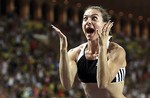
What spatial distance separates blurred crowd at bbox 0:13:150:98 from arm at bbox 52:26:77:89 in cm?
638

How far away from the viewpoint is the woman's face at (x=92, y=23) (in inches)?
151

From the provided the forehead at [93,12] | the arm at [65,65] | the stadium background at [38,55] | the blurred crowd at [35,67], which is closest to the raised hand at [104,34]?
the forehead at [93,12]

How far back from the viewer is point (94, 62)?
12.7ft

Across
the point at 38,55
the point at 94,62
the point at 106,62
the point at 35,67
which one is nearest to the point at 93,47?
the point at 94,62

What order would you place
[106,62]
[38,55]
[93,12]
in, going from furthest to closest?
[38,55]
[93,12]
[106,62]

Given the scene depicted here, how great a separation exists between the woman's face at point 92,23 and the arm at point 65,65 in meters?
0.23

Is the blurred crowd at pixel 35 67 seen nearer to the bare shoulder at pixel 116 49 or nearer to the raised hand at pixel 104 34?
the bare shoulder at pixel 116 49

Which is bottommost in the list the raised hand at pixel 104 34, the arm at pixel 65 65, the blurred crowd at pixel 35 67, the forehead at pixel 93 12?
the blurred crowd at pixel 35 67

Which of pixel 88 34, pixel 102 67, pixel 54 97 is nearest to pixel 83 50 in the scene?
pixel 88 34

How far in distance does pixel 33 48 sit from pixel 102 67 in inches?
494

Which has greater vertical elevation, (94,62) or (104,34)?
(104,34)

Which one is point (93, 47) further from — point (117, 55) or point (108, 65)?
point (108, 65)

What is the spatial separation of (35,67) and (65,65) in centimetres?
1011

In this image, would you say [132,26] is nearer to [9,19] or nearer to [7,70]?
[9,19]
